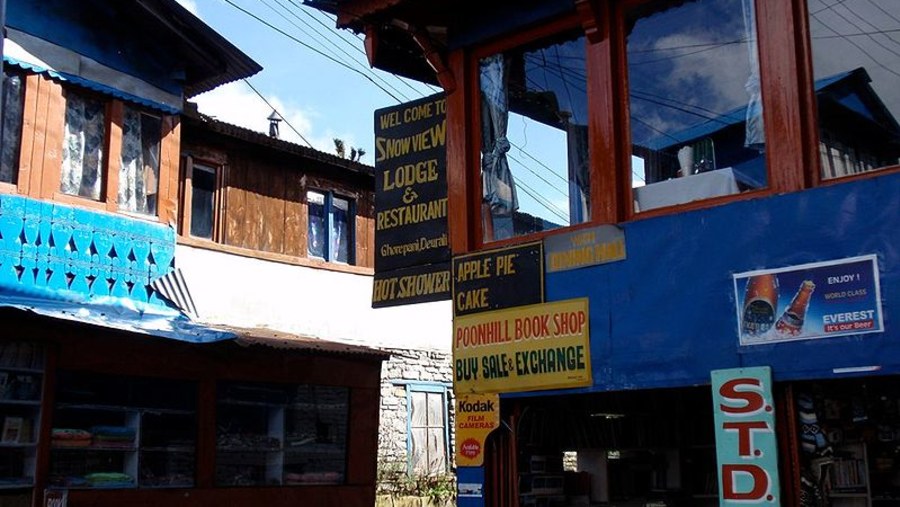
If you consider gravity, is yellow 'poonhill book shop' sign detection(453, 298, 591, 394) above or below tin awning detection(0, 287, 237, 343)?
below

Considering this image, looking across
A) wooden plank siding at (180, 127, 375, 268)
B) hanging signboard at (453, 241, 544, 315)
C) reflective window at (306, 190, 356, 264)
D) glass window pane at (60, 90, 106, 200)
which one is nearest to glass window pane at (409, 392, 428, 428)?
wooden plank siding at (180, 127, 375, 268)

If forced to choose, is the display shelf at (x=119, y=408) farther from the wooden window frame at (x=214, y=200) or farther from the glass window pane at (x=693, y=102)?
the glass window pane at (x=693, y=102)

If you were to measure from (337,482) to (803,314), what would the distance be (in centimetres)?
1016

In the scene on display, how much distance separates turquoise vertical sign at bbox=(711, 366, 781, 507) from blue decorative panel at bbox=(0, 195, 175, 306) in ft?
29.6

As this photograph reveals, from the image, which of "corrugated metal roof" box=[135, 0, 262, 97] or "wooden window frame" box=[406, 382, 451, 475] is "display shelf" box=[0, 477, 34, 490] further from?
"wooden window frame" box=[406, 382, 451, 475]

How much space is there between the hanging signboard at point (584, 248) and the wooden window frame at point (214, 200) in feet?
34.0

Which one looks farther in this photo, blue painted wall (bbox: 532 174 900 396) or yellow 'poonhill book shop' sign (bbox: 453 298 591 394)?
yellow 'poonhill book shop' sign (bbox: 453 298 591 394)

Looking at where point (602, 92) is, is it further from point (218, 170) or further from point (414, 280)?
point (218, 170)

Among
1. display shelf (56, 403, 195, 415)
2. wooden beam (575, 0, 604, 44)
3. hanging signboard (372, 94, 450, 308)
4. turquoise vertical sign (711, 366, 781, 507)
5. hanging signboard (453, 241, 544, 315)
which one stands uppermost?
wooden beam (575, 0, 604, 44)

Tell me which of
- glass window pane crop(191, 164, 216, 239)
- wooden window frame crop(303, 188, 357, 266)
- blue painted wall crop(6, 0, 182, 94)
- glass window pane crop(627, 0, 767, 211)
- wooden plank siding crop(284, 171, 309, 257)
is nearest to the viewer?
glass window pane crop(627, 0, 767, 211)

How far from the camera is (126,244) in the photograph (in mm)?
14039

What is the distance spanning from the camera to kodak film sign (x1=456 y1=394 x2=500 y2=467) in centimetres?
896

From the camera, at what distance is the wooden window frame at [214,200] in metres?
17.8

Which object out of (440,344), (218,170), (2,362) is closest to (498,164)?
(2,362)
